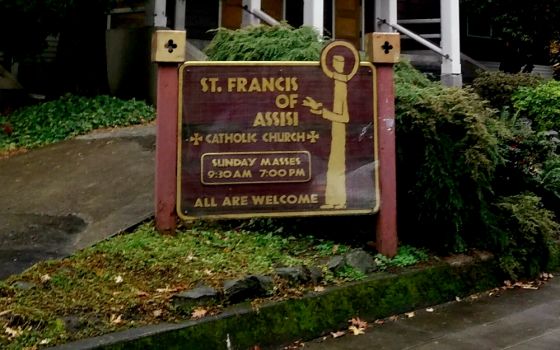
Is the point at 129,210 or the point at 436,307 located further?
the point at 129,210

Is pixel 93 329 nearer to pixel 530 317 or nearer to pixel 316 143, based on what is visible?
pixel 316 143

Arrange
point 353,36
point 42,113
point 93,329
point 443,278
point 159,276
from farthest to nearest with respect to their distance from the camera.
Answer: point 353,36 → point 42,113 → point 443,278 → point 159,276 → point 93,329

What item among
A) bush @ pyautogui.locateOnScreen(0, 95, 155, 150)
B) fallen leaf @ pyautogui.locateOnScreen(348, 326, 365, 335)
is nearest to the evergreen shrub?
fallen leaf @ pyautogui.locateOnScreen(348, 326, 365, 335)

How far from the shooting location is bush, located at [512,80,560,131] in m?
9.43

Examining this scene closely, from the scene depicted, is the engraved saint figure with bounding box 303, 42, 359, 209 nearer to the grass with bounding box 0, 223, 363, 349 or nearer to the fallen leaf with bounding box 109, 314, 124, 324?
the grass with bounding box 0, 223, 363, 349

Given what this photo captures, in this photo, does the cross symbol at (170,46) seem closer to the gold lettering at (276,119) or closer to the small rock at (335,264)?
the gold lettering at (276,119)

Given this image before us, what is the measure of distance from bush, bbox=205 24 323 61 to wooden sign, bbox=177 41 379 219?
102cm

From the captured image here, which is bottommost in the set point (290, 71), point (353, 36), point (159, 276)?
point (159, 276)

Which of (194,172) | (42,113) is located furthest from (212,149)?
(42,113)

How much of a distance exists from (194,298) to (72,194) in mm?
3182

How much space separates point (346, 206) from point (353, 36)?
1083 centimetres

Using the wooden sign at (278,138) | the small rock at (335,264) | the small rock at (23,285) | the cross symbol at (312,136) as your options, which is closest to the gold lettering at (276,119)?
the wooden sign at (278,138)

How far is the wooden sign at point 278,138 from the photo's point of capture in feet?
17.2

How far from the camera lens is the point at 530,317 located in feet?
16.9
